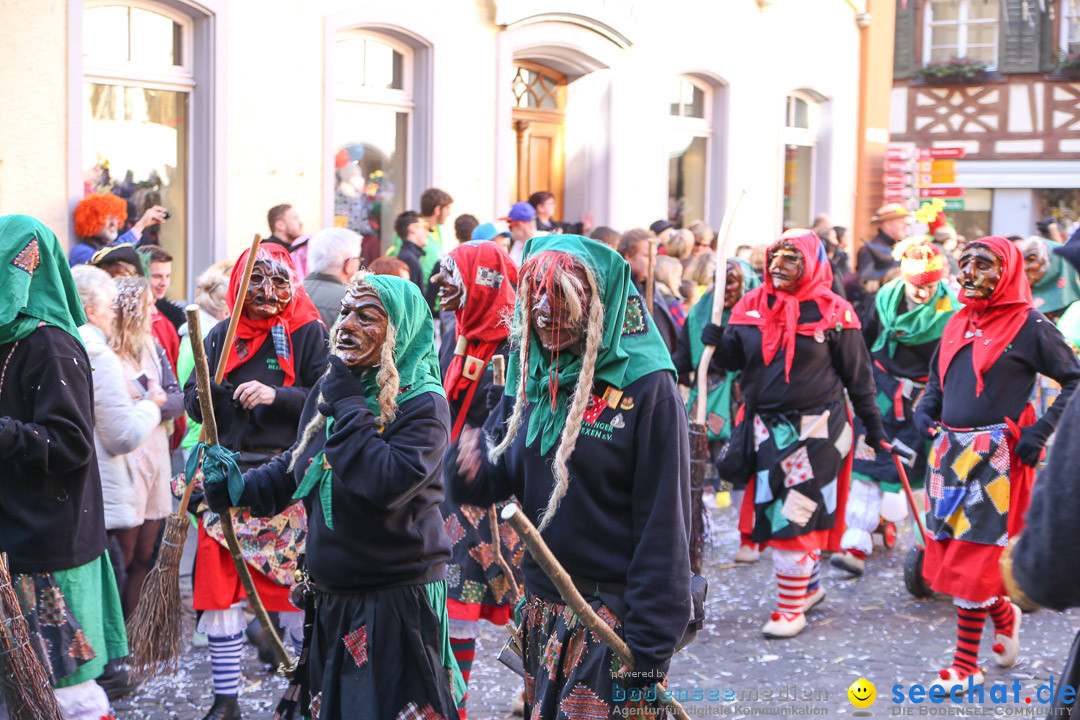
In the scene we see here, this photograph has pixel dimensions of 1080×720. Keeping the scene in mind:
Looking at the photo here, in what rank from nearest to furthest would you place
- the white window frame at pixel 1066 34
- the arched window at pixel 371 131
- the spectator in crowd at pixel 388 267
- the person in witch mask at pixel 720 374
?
1. the spectator in crowd at pixel 388 267
2. the person in witch mask at pixel 720 374
3. the arched window at pixel 371 131
4. the white window frame at pixel 1066 34

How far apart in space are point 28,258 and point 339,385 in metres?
1.18

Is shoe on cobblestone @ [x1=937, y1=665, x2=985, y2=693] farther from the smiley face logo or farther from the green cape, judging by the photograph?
the green cape

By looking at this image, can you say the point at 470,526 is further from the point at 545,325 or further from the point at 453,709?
the point at 545,325

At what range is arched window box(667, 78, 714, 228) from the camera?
15.1 m

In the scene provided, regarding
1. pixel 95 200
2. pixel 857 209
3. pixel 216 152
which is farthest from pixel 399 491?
pixel 857 209

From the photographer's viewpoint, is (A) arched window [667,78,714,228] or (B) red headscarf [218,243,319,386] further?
(A) arched window [667,78,714,228]

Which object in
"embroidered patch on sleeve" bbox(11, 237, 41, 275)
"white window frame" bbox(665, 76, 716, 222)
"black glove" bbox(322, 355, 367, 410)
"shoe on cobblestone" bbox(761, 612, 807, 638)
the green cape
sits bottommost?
"shoe on cobblestone" bbox(761, 612, 807, 638)

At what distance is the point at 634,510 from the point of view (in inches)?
129

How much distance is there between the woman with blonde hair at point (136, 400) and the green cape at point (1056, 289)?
6456mm

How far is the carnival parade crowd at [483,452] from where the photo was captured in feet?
10.9

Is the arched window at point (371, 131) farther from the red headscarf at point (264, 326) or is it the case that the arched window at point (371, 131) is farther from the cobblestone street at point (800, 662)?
the red headscarf at point (264, 326)

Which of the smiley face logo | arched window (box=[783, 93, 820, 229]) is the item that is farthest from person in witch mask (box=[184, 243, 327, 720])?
arched window (box=[783, 93, 820, 229])

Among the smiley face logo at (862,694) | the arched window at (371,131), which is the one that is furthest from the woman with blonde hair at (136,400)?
the arched window at (371,131)

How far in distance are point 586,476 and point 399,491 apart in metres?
0.62
